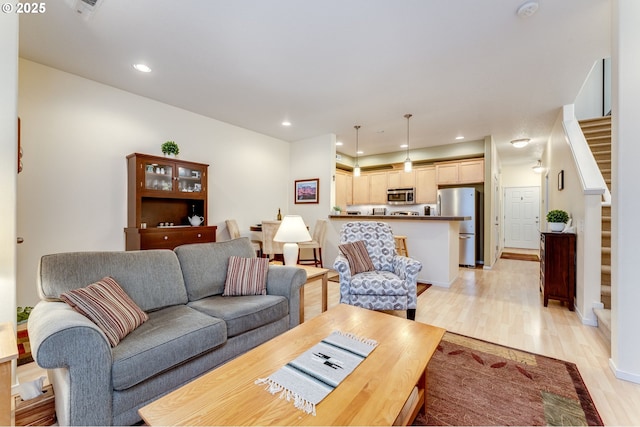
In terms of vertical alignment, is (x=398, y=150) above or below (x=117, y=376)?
above

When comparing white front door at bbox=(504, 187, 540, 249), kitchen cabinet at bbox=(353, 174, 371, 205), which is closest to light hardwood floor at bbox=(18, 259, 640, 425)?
kitchen cabinet at bbox=(353, 174, 371, 205)

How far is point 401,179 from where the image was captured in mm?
6750

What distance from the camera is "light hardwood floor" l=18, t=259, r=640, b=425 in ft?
5.72

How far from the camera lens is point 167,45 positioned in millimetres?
2629

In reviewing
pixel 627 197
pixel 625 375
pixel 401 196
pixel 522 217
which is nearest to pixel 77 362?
pixel 625 375

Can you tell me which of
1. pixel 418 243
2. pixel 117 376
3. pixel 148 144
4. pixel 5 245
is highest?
pixel 148 144

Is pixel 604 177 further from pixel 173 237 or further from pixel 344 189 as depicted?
pixel 173 237

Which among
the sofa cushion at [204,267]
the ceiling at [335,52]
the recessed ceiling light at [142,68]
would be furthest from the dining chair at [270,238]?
the recessed ceiling light at [142,68]

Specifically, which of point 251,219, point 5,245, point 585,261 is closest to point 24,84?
point 5,245

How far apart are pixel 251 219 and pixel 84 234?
247cm

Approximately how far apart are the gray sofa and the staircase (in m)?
2.86

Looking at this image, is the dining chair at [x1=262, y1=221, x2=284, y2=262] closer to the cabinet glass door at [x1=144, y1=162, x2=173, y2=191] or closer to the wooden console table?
the cabinet glass door at [x1=144, y1=162, x2=173, y2=191]

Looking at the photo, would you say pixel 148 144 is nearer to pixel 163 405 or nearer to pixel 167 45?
pixel 167 45

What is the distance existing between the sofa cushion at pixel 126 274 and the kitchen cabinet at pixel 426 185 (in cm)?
564
